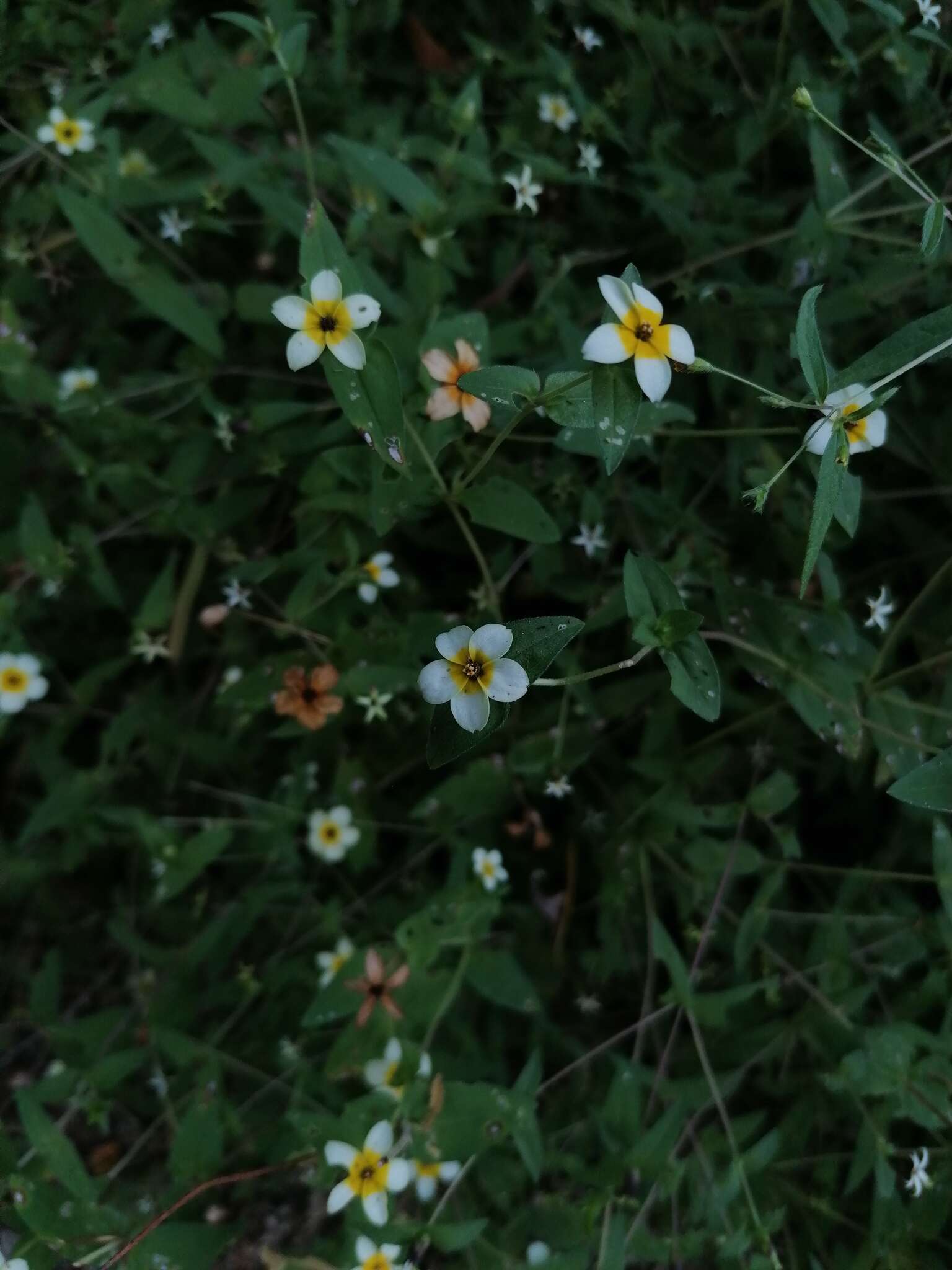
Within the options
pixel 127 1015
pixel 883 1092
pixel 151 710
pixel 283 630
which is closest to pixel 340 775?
pixel 283 630

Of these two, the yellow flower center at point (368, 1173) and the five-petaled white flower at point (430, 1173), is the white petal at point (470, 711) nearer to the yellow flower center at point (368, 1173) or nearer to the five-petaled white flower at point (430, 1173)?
the yellow flower center at point (368, 1173)

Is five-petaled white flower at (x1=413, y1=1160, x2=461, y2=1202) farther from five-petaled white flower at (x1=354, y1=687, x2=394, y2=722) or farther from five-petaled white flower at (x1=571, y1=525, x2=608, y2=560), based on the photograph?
five-petaled white flower at (x1=571, y1=525, x2=608, y2=560)

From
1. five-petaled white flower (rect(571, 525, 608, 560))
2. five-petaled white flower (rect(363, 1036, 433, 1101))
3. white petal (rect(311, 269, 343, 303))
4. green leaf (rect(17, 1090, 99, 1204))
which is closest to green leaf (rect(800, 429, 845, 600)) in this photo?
five-petaled white flower (rect(571, 525, 608, 560))

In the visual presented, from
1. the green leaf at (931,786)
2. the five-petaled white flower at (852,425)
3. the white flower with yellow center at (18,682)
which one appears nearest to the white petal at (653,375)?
the five-petaled white flower at (852,425)

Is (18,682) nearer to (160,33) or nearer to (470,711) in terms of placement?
(470,711)

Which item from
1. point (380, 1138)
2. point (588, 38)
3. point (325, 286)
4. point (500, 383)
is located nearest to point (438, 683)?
point (500, 383)

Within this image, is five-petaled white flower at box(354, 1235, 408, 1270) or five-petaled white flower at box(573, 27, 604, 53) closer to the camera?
five-petaled white flower at box(354, 1235, 408, 1270)

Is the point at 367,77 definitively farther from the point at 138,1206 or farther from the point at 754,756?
the point at 138,1206
